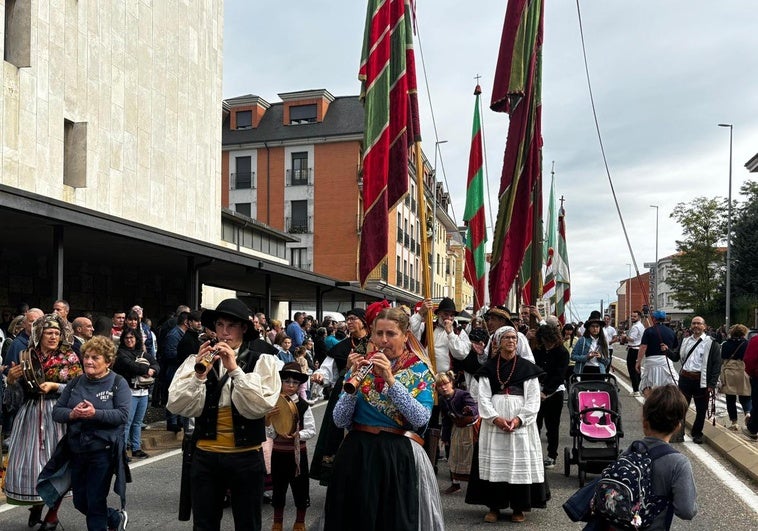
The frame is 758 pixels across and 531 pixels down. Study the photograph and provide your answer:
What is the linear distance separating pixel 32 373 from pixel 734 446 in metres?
8.71

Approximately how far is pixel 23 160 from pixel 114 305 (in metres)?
5.35

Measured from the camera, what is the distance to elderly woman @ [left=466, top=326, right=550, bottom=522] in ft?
21.7

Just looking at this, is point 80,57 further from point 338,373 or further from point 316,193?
point 316,193

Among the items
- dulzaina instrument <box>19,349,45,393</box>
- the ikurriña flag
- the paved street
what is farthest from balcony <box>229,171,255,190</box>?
dulzaina instrument <box>19,349,45,393</box>

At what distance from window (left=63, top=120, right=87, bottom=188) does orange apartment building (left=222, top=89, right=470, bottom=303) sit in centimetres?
2710

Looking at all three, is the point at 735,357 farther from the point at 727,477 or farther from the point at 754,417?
the point at 727,477

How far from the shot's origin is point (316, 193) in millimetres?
47656

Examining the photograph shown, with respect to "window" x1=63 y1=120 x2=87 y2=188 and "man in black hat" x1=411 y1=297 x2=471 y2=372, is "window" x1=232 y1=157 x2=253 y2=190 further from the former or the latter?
"man in black hat" x1=411 y1=297 x2=471 y2=372

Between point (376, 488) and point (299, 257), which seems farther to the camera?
point (299, 257)

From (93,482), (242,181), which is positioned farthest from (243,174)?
(93,482)

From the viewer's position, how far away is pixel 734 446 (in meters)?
9.87

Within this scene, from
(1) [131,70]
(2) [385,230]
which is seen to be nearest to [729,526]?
(2) [385,230]

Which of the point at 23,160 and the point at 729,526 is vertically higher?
the point at 23,160

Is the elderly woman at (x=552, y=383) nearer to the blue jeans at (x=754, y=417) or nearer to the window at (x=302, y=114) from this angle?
the blue jeans at (x=754, y=417)
